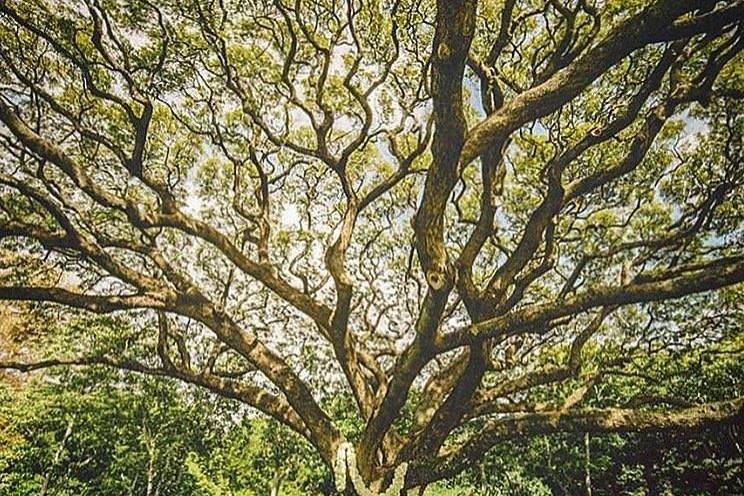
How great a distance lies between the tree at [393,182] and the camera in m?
5.66

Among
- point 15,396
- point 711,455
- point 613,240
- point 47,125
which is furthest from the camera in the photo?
point 15,396

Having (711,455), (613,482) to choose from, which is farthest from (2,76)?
(613,482)

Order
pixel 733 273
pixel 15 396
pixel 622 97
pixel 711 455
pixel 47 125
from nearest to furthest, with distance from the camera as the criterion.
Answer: pixel 733 273, pixel 622 97, pixel 47 125, pixel 711 455, pixel 15 396

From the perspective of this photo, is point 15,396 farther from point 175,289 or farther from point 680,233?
point 680,233

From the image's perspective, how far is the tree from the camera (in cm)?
566

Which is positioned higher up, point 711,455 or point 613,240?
point 613,240

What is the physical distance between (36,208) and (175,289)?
275cm

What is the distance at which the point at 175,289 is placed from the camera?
24.3 ft

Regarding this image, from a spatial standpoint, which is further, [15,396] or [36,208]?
[15,396]

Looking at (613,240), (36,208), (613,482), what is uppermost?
(613,240)

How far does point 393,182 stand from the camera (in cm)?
719


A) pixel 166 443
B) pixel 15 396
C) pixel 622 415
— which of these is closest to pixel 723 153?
pixel 622 415

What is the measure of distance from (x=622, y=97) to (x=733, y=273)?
3901mm

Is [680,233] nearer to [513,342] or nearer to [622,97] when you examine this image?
[622,97]
